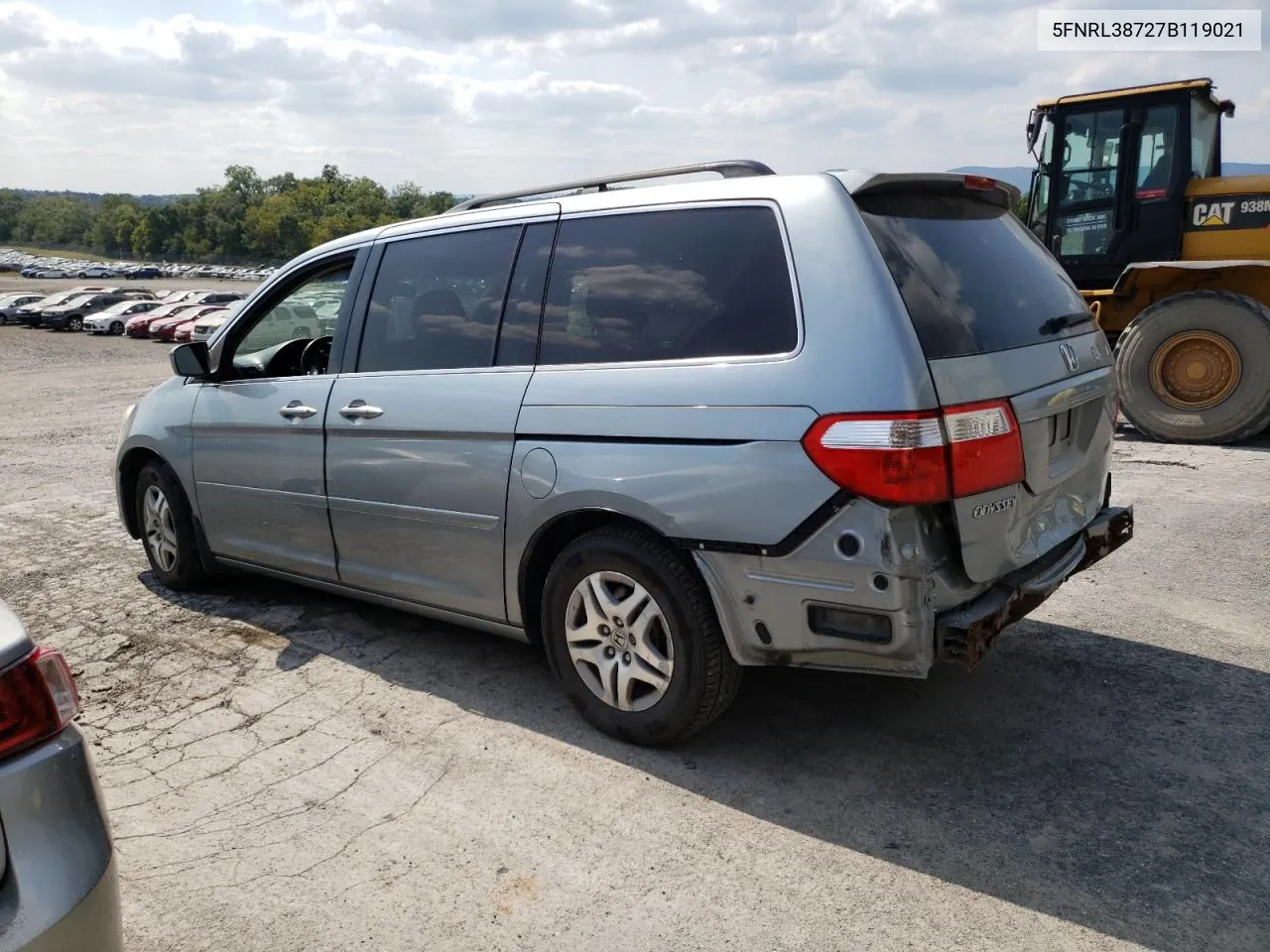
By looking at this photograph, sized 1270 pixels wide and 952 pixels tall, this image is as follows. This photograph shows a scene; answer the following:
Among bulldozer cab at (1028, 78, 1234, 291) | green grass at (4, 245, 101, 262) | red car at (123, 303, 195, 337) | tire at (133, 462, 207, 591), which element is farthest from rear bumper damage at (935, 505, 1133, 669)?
green grass at (4, 245, 101, 262)

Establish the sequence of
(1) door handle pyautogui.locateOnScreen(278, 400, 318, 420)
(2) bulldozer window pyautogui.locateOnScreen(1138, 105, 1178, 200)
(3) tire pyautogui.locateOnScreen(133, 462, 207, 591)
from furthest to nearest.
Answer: (2) bulldozer window pyautogui.locateOnScreen(1138, 105, 1178, 200)
(3) tire pyautogui.locateOnScreen(133, 462, 207, 591)
(1) door handle pyautogui.locateOnScreen(278, 400, 318, 420)

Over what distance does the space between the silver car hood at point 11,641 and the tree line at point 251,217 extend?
121 m

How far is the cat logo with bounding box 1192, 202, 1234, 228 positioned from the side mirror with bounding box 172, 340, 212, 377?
902 centimetres

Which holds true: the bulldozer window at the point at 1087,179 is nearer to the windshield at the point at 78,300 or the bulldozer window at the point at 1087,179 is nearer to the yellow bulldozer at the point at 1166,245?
the yellow bulldozer at the point at 1166,245

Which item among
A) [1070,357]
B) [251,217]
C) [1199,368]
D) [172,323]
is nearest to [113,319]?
[172,323]

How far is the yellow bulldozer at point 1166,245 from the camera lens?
9109 mm

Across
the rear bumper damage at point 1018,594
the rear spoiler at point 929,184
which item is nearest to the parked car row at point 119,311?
the rear spoiler at point 929,184

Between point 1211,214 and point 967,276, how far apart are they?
25.7ft

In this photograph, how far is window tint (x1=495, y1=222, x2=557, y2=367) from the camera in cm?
385

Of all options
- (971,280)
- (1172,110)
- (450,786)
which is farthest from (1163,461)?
(450,786)

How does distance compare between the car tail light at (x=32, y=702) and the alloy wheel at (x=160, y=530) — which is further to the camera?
the alloy wheel at (x=160, y=530)

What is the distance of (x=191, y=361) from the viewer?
16.4 ft

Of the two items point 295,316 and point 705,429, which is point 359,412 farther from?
point 705,429

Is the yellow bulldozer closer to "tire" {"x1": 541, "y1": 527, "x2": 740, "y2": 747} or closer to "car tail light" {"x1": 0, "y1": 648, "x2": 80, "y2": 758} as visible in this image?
"tire" {"x1": 541, "y1": 527, "x2": 740, "y2": 747}
